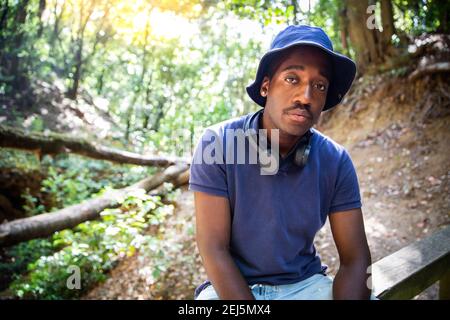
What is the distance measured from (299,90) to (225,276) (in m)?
0.96

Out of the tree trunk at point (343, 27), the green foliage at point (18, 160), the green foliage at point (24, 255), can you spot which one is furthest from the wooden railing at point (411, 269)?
the tree trunk at point (343, 27)

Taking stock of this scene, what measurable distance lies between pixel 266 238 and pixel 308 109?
675mm

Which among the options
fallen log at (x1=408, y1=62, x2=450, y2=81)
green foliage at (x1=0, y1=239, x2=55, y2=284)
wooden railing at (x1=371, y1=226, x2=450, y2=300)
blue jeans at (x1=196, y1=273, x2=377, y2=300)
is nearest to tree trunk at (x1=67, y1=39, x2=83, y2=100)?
green foliage at (x1=0, y1=239, x2=55, y2=284)

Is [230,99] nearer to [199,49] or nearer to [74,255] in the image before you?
[199,49]

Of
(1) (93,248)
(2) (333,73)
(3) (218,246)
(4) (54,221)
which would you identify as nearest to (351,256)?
(3) (218,246)

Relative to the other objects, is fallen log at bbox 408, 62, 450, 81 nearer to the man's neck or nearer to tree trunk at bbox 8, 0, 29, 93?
the man's neck

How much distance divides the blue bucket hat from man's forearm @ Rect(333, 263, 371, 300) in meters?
0.89

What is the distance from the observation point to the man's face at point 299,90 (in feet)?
5.70

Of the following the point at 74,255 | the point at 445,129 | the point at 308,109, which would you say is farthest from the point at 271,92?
the point at 445,129

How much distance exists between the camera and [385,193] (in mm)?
5477

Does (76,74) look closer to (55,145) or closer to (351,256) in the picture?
(55,145)

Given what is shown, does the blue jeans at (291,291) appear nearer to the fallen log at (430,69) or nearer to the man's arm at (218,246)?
the man's arm at (218,246)

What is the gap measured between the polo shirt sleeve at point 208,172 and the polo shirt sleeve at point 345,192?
58cm

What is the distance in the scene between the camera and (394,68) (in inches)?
298
